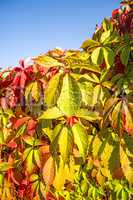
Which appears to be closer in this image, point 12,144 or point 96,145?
point 96,145

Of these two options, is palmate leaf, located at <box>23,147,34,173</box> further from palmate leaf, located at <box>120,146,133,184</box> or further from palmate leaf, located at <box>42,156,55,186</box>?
palmate leaf, located at <box>120,146,133,184</box>

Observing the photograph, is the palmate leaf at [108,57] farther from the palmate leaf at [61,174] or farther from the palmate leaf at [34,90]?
the palmate leaf at [61,174]

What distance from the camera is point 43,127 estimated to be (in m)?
1.59

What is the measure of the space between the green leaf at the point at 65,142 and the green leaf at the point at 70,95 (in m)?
0.12

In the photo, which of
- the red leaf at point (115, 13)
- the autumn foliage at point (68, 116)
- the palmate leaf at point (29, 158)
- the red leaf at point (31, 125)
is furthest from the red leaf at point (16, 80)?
the red leaf at point (115, 13)

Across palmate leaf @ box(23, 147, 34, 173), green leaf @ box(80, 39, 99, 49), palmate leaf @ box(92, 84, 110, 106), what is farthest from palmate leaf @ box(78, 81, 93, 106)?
palmate leaf @ box(23, 147, 34, 173)

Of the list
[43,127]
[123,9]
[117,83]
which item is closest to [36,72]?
[43,127]

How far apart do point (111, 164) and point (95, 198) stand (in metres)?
0.91

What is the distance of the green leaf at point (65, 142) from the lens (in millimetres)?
1312

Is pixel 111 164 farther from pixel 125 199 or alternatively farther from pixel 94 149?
pixel 125 199

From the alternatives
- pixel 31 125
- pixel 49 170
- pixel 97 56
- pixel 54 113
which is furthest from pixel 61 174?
pixel 97 56

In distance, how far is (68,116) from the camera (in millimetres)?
1290

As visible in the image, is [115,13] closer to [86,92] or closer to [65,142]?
[86,92]

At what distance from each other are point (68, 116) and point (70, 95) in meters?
0.10
